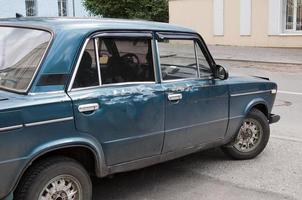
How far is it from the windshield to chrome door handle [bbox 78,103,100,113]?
45 cm

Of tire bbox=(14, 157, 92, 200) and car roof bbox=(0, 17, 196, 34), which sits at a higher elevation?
car roof bbox=(0, 17, 196, 34)

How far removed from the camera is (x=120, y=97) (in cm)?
445

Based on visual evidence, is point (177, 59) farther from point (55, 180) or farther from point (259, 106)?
point (55, 180)

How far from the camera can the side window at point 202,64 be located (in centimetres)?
541

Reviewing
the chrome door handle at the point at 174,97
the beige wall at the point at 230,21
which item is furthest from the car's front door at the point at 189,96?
the beige wall at the point at 230,21

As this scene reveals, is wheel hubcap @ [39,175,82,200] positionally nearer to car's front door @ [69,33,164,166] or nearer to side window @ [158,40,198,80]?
car's front door @ [69,33,164,166]

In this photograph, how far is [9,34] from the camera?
14.9ft

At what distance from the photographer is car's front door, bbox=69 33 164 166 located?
4.23m

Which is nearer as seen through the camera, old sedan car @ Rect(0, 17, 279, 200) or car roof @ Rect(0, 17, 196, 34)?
old sedan car @ Rect(0, 17, 279, 200)

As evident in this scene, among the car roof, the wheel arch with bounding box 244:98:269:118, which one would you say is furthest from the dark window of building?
the car roof

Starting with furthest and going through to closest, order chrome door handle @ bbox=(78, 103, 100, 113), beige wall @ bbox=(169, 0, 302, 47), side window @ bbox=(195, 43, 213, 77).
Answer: beige wall @ bbox=(169, 0, 302, 47) → side window @ bbox=(195, 43, 213, 77) → chrome door handle @ bbox=(78, 103, 100, 113)

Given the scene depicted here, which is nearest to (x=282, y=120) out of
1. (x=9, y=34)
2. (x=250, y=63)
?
(x=9, y=34)

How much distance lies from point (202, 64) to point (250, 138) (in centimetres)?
125

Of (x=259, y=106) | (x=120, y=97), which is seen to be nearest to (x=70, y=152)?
(x=120, y=97)
